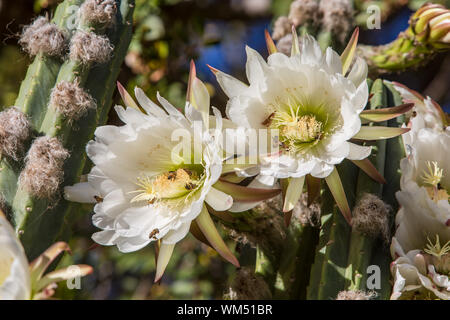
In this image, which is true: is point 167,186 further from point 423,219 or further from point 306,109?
point 423,219

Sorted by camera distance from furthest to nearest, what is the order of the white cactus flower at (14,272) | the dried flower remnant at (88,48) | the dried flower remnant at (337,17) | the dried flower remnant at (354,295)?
the dried flower remnant at (337,17) < the dried flower remnant at (88,48) < the dried flower remnant at (354,295) < the white cactus flower at (14,272)

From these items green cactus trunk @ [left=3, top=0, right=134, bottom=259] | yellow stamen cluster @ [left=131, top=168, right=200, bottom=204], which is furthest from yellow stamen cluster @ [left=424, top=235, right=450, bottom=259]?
green cactus trunk @ [left=3, top=0, right=134, bottom=259]

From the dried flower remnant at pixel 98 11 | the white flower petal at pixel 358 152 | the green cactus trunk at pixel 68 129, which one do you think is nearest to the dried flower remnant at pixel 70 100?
the green cactus trunk at pixel 68 129

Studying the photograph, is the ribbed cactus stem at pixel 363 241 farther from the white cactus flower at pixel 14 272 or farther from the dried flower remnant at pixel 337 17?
the white cactus flower at pixel 14 272

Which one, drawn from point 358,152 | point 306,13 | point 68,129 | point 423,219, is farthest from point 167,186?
point 306,13

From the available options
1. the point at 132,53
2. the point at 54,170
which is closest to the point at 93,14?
the point at 54,170

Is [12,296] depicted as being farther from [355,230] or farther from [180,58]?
[180,58]
